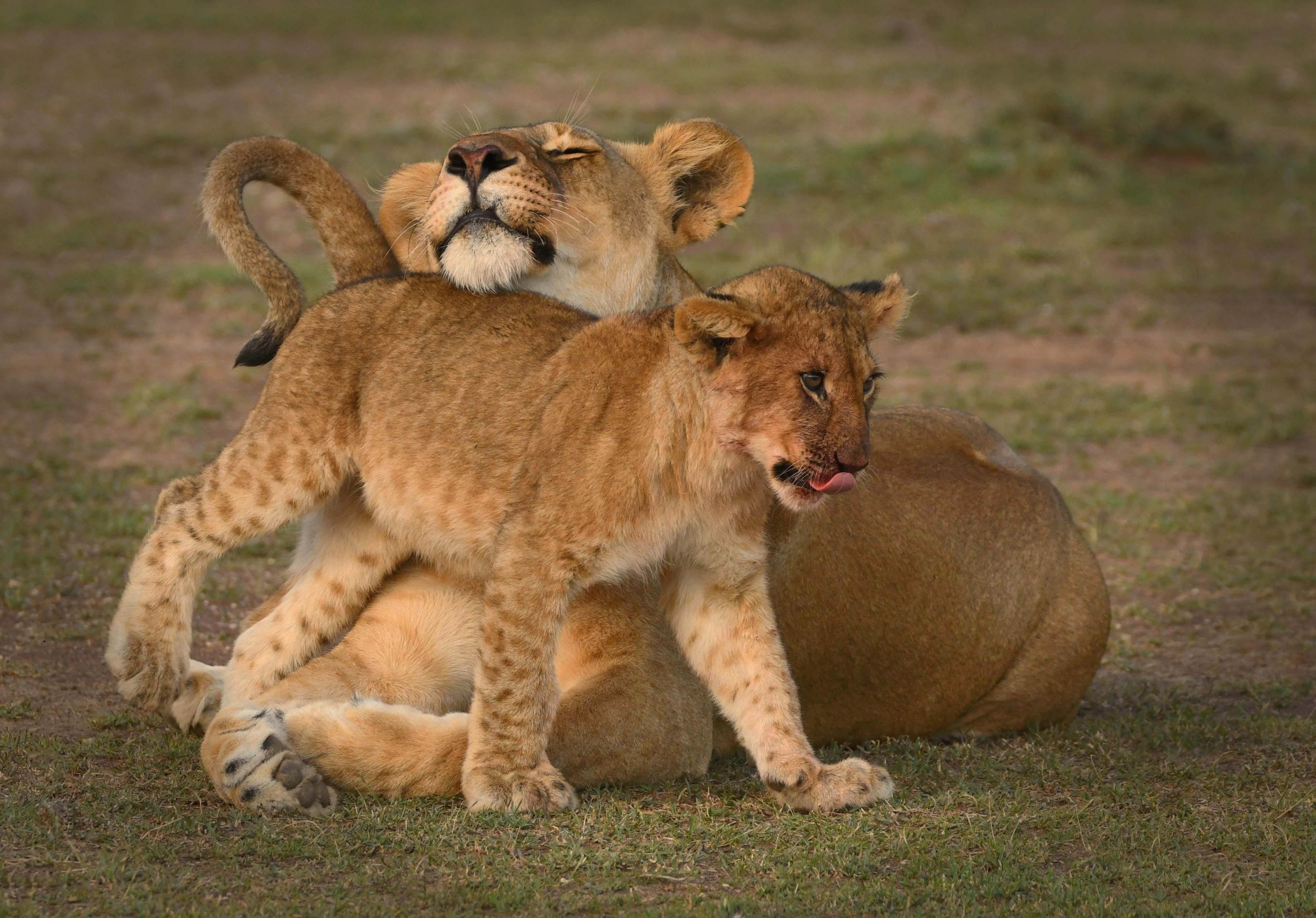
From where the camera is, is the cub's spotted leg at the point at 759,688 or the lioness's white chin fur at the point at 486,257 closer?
the cub's spotted leg at the point at 759,688

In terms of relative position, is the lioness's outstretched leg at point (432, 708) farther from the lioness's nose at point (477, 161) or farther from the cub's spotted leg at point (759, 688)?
the lioness's nose at point (477, 161)

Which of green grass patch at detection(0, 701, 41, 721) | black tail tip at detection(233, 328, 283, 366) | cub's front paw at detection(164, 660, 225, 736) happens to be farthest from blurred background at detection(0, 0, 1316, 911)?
black tail tip at detection(233, 328, 283, 366)

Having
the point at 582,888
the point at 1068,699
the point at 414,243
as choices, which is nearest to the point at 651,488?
the point at 582,888

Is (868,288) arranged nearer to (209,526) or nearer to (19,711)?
(209,526)

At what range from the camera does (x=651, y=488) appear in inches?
145

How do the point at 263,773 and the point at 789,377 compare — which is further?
the point at 263,773

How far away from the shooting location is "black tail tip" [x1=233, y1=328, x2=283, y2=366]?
476 centimetres

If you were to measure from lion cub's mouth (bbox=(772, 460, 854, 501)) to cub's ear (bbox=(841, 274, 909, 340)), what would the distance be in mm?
442

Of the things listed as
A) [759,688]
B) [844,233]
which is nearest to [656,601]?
[759,688]

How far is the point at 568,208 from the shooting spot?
4.57 m

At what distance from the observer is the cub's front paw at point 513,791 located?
371 centimetres

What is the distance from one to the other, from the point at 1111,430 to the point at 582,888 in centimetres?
570

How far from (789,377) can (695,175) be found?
1.72m

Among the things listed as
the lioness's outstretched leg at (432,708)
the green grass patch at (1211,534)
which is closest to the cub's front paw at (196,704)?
the lioness's outstretched leg at (432,708)
